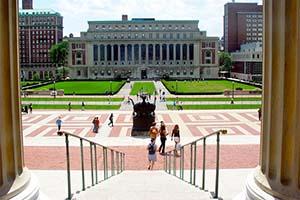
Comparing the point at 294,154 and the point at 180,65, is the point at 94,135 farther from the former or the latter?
the point at 180,65

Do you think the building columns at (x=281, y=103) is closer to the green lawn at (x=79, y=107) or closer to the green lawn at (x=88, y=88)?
the green lawn at (x=79, y=107)

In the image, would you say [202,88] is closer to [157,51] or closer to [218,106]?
[218,106]

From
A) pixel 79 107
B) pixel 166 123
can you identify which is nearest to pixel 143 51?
pixel 79 107

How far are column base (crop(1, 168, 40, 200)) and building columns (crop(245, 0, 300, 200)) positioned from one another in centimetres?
240

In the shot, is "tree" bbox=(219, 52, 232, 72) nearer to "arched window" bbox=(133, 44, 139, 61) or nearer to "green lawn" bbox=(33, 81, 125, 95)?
"arched window" bbox=(133, 44, 139, 61)

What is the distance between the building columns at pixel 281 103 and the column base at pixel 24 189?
240cm

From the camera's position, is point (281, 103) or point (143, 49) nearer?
point (281, 103)

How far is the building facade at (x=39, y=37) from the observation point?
423 feet

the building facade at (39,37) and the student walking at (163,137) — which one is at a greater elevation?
the building facade at (39,37)

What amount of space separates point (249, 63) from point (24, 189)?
11103 cm

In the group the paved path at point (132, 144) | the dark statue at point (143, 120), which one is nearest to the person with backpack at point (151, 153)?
the paved path at point (132, 144)

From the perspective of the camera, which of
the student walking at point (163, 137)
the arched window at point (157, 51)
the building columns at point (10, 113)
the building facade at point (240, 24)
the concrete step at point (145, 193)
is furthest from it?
the building facade at point (240, 24)

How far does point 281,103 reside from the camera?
172 inches

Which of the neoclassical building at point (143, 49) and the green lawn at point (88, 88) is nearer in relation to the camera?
the green lawn at point (88, 88)
